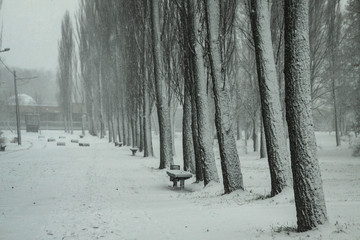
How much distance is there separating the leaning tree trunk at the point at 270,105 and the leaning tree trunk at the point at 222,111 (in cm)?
142

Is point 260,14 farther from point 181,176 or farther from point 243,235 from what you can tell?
point 181,176

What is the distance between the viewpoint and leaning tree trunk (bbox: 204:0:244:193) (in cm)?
821

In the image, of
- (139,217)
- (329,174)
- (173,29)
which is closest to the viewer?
(139,217)

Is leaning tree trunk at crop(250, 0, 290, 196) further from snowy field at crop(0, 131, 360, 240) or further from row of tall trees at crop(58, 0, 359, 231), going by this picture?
snowy field at crop(0, 131, 360, 240)

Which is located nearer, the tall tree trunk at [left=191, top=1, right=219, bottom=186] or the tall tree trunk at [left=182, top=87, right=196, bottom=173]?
the tall tree trunk at [left=191, top=1, right=219, bottom=186]

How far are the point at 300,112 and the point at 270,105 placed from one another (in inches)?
81.3

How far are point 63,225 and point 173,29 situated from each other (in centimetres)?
1037

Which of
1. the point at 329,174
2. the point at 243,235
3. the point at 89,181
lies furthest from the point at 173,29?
the point at 243,235

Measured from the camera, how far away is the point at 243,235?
4.94 metres

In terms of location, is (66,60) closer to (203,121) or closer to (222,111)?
(203,121)

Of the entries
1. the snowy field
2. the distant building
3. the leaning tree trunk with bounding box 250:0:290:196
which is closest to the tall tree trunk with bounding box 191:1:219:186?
the snowy field

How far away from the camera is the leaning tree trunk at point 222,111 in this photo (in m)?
8.21

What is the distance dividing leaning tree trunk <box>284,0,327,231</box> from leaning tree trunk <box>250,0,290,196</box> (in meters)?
1.96

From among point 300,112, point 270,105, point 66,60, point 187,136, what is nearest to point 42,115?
point 66,60
